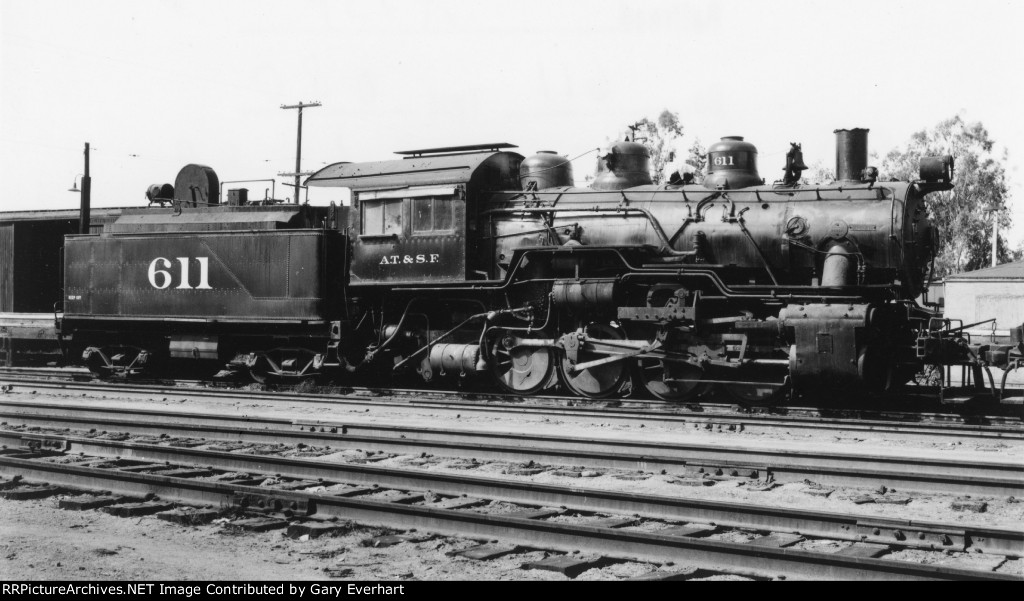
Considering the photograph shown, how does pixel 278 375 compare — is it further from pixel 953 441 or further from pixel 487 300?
pixel 953 441

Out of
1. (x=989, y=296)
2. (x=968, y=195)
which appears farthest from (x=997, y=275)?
(x=968, y=195)

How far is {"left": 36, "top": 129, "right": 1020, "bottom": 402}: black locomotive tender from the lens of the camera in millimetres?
12414

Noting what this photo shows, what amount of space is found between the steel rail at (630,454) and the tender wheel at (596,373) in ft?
12.4

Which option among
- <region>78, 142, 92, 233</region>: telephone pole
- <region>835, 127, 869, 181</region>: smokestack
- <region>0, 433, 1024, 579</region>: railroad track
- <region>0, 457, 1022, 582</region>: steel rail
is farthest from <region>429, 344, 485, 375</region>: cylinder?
<region>78, 142, 92, 233</region>: telephone pole

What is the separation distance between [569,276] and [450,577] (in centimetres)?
903

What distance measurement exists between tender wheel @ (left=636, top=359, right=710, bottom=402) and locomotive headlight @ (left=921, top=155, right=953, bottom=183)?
3.84m

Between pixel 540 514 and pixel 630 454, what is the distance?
2403 millimetres

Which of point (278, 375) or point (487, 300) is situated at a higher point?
point (487, 300)

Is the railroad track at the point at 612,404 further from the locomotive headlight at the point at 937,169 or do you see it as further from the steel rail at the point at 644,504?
the steel rail at the point at 644,504

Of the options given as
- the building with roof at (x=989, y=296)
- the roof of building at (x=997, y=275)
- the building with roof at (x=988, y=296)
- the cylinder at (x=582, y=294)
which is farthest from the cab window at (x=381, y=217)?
the roof of building at (x=997, y=275)

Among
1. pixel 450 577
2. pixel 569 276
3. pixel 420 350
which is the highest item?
pixel 569 276

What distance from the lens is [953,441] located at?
10.2 m
